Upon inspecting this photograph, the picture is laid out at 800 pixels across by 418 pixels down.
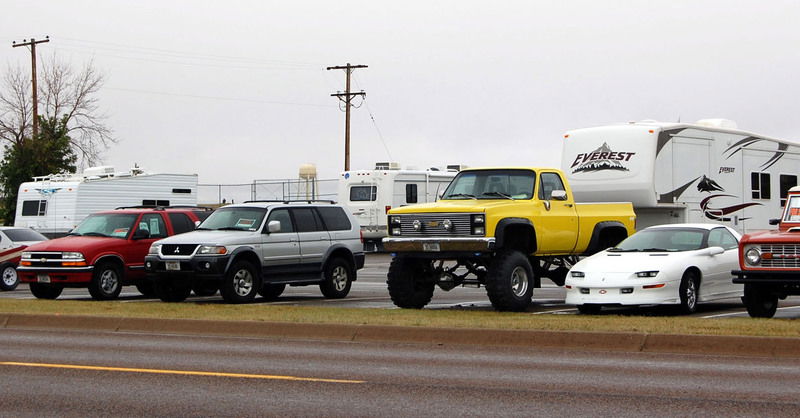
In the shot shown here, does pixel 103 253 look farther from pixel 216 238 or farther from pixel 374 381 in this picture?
pixel 374 381

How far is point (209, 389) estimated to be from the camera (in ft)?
33.5

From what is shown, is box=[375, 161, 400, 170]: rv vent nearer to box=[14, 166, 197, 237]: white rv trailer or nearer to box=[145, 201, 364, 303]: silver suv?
box=[14, 166, 197, 237]: white rv trailer

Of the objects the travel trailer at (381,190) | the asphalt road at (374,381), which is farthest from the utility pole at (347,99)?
the asphalt road at (374,381)

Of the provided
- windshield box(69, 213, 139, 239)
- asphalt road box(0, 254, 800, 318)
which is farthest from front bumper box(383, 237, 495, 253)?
windshield box(69, 213, 139, 239)

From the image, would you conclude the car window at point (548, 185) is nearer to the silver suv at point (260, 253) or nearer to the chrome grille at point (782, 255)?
the chrome grille at point (782, 255)

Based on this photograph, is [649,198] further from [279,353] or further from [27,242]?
[27,242]

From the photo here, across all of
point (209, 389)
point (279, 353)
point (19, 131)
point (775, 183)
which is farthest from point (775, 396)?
point (19, 131)

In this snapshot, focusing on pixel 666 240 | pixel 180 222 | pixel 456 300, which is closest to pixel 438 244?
pixel 666 240

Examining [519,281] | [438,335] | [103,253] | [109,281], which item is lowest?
[438,335]

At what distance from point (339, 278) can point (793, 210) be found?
9052 millimetres

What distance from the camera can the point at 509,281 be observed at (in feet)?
59.4

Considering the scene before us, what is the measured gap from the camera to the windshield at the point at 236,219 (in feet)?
71.9

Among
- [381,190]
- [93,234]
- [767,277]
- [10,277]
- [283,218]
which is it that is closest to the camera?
[767,277]

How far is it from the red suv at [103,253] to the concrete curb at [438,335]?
4.58m
